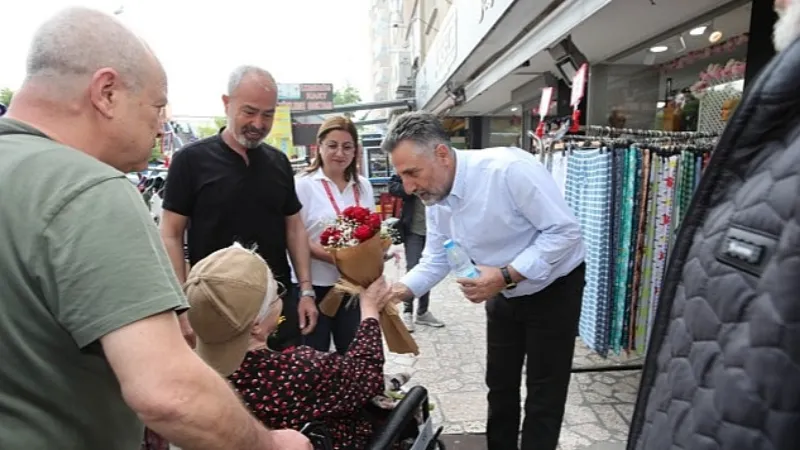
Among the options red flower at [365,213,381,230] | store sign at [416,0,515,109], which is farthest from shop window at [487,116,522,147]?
red flower at [365,213,381,230]

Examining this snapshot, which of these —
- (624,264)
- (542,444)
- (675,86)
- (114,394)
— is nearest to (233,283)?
(114,394)

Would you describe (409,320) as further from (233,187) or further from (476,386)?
(233,187)

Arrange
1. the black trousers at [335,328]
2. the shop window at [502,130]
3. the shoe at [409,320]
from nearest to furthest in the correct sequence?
the black trousers at [335,328]
the shoe at [409,320]
the shop window at [502,130]

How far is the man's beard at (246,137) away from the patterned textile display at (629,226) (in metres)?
1.78

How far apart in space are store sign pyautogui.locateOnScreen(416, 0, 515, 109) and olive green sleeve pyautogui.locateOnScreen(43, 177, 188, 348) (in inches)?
134

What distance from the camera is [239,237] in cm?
205

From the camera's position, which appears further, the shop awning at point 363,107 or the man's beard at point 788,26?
the shop awning at point 363,107

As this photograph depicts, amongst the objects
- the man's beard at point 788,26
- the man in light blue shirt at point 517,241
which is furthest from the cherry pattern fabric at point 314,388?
the man's beard at point 788,26

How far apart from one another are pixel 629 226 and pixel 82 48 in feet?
8.35

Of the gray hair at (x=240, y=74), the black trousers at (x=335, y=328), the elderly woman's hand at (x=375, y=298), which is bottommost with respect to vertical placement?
the black trousers at (x=335, y=328)

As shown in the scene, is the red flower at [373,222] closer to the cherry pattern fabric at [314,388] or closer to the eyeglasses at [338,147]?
the cherry pattern fabric at [314,388]

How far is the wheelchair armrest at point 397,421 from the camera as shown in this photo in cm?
126

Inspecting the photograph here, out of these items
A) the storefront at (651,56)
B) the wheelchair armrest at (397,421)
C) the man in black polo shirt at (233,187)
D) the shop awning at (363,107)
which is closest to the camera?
the wheelchair armrest at (397,421)

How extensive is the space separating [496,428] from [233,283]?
1476 mm
